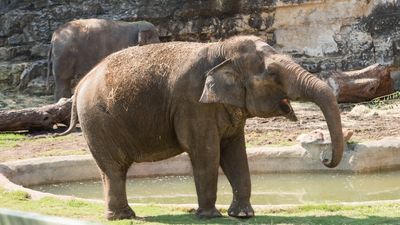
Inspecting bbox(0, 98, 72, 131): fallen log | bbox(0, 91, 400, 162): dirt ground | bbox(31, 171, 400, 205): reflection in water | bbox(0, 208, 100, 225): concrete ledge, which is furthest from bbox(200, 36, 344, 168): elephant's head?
bbox(0, 98, 72, 131): fallen log

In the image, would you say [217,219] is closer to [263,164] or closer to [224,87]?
[224,87]

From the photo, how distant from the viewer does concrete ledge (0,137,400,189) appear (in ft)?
43.0

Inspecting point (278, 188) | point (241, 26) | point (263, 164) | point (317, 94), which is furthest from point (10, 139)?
point (317, 94)

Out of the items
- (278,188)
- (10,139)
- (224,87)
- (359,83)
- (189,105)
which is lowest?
(10,139)

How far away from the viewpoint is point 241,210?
360 inches

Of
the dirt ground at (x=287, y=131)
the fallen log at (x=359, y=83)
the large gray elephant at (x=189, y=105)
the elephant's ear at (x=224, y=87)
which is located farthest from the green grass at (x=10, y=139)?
the elephant's ear at (x=224, y=87)

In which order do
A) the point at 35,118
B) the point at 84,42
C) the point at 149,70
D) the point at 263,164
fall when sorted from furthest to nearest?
the point at 84,42 < the point at 35,118 < the point at 263,164 < the point at 149,70

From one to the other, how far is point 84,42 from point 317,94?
49.8 feet

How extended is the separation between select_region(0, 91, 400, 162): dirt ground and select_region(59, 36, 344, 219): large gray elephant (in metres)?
4.93

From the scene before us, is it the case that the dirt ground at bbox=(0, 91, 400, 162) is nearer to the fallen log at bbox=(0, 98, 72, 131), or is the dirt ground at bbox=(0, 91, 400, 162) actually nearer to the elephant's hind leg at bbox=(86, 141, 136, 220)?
the fallen log at bbox=(0, 98, 72, 131)

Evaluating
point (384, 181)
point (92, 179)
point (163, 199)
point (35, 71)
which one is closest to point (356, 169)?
point (384, 181)

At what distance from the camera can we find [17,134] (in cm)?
1719

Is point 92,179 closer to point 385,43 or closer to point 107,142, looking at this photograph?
point 107,142

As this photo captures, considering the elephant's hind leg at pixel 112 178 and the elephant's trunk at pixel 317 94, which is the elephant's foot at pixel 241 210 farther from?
the elephant's trunk at pixel 317 94
